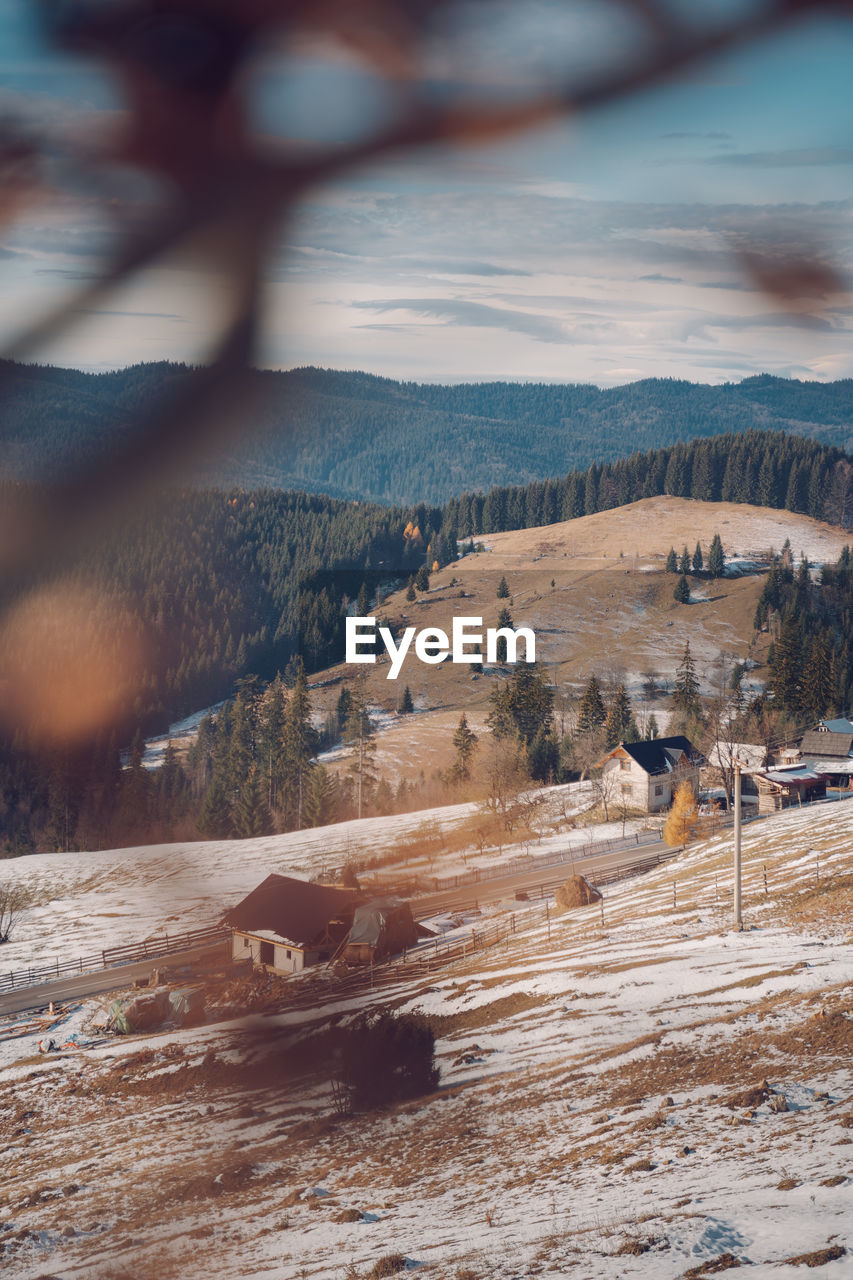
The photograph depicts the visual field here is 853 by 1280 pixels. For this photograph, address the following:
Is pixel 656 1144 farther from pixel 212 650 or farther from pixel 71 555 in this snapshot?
pixel 71 555

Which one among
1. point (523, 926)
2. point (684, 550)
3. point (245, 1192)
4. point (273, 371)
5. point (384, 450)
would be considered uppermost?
point (684, 550)

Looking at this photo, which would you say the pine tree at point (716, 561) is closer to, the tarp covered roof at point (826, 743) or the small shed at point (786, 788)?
the tarp covered roof at point (826, 743)

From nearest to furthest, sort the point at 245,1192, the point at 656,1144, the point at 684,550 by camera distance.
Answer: the point at 245,1192, the point at 656,1144, the point at 684,550

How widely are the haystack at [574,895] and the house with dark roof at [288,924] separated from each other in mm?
17061

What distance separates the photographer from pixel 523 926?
18.5m

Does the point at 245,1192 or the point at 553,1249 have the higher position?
the point at 245,1192

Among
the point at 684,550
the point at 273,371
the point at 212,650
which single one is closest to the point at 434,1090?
the point at 212,650

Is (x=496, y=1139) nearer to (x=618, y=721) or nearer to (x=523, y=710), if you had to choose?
(x=523, y=710)

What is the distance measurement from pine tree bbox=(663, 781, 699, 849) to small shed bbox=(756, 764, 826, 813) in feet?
18.8

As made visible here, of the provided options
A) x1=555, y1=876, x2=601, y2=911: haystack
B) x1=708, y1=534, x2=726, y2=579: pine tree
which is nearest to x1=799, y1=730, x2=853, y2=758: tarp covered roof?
x1=555, y1=876, x2=601, y2=911: haystack

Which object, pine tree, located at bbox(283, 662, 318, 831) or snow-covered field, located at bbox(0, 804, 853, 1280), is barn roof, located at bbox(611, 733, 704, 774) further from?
snow-covered field, located at bbox(0, 804, 853, 1280)

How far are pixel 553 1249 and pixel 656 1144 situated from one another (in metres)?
1.94

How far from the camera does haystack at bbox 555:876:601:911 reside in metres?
21.0

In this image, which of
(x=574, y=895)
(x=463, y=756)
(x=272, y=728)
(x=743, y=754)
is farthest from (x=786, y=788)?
(x=272, y=728)
